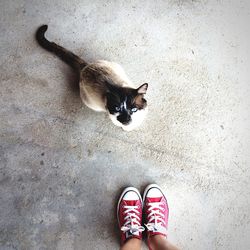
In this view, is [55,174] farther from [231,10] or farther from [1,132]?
[231,10]

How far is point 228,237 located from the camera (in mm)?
1929

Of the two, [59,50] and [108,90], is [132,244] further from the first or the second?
[59,50]

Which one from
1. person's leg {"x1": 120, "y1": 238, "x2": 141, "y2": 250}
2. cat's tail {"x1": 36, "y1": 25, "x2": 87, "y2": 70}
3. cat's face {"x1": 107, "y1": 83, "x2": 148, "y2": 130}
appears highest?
cat's face {"x1": 107, "y1": 83, "x2": 148, "y2": 130}

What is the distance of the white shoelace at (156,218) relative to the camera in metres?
1.84

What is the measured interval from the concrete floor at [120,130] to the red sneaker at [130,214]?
0.06 meters

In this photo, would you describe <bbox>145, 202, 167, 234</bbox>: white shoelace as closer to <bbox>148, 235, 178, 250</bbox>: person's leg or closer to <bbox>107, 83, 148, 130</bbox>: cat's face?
<bbox>148, 235, 178, 250</bbox>: person's leg

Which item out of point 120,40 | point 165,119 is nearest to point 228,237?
point 165,119

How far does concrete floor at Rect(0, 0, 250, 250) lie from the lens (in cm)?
189

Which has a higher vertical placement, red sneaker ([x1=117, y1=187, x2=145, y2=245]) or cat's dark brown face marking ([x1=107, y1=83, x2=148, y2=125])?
cat's dark brown face marking ([x1=107, y1=83, x2=148, y2=125])

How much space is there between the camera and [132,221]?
6.11 ft

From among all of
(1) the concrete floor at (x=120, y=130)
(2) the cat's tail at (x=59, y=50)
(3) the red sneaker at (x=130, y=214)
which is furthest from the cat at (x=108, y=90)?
(3) the red sneaker at (x=130, y=214)

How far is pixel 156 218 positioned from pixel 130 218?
0.54 ft

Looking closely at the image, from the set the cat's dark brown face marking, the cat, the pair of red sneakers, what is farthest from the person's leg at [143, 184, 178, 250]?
the cat's dark brown face marking

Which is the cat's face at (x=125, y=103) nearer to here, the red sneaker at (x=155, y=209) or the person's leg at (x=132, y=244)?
the red sneaker at (x=155, y=209)
